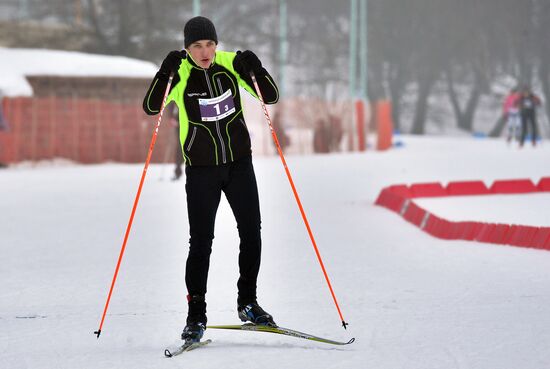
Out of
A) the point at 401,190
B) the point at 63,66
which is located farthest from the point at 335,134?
the point at 401,190

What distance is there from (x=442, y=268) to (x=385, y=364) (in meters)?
3.30

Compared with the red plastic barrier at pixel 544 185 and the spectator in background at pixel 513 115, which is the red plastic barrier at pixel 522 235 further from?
the spectator in background at pixel 513 115

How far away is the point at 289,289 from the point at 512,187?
7471 millimetres

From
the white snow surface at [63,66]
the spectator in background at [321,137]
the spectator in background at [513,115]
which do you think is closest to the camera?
the white snow surface at [63,66]

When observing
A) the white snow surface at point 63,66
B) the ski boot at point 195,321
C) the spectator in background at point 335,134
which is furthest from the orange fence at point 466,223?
the spectator in background at point 335,134

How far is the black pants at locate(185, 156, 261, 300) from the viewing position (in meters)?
5.78

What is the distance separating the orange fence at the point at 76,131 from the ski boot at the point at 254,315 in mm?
20437

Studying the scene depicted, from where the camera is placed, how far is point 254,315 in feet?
19.4

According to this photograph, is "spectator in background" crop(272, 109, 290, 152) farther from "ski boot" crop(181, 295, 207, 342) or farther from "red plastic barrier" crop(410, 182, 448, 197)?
"ski boot" crop(181, 295, 207, 342)

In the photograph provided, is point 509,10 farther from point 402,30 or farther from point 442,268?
point 442,268

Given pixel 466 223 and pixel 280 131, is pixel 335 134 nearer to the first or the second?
pixel 280 131

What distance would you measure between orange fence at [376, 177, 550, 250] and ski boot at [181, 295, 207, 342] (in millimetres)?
4193

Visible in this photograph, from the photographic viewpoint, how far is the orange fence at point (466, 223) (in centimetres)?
940

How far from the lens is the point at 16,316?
6680 millimetres
